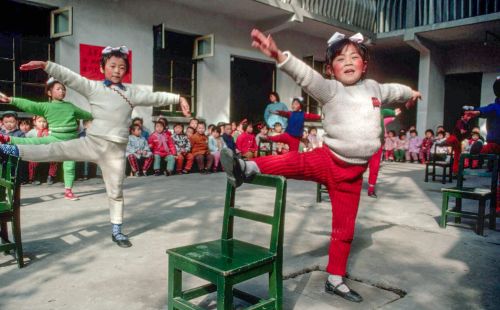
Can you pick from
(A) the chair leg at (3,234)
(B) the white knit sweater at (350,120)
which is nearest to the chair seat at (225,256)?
(B) the white knit sweater at (350,120)

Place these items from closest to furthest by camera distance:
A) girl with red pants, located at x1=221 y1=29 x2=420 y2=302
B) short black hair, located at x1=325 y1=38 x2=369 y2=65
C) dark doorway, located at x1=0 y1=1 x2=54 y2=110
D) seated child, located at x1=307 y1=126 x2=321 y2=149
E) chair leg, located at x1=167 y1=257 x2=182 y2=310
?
chair leg, located at x1=167 y1=257 x2=182 y2=310 → girl with red pants, located at x1=221 y1=29 x2=420 y2=302 → short black hair, located at x1=325 y1=38 x2=369 y2=65 → dark doorway, located at x1=0 y1=1 x2=54 y2=110 → seated child, located at x1=307 y1=126 x2=321 y2=149

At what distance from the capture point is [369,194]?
723 centimetres

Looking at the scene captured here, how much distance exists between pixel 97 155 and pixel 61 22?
575 centimetres

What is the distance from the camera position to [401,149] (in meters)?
15.2

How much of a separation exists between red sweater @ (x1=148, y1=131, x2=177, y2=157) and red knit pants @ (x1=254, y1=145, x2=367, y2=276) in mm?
7078

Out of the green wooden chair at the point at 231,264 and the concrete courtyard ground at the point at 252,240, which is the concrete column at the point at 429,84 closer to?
the concrete courtyard ground at the point at 252,240

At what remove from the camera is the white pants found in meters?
3.65

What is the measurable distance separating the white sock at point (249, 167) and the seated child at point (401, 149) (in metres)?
13.5

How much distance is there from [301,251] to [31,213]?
11.3 feet

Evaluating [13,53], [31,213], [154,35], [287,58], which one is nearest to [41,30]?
[13,53]

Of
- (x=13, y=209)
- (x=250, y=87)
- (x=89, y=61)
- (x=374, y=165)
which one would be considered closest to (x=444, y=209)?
(x=374, y=165)

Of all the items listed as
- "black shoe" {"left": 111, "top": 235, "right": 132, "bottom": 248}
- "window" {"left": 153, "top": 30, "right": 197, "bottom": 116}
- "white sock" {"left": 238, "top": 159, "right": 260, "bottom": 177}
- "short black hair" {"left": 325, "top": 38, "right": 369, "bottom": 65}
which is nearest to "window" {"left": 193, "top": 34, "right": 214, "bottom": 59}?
"window" {"left": 153, "top": 30, "right": 197, "bottom": 116}

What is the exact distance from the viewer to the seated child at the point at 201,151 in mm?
10312

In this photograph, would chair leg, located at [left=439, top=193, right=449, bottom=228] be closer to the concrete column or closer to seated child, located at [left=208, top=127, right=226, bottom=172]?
seated child, located at [left=208, top=127, right=226, bottom=172]
